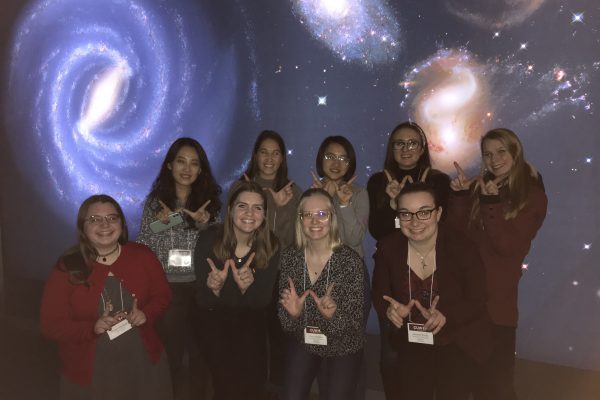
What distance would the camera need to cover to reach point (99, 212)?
284 centimetres

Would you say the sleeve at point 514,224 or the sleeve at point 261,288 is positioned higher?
the sleeve at point 514,224

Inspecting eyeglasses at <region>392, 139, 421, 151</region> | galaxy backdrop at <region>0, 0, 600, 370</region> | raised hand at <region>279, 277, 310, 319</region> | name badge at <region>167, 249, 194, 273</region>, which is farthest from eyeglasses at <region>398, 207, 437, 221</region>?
galaxy backdrop at <region>0, 0, 600, 370</region>

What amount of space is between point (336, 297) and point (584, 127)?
260 cm

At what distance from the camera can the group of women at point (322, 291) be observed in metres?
2.56

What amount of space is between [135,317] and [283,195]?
4.35ft

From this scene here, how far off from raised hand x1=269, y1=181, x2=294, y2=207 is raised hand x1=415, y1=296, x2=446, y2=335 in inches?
52.7

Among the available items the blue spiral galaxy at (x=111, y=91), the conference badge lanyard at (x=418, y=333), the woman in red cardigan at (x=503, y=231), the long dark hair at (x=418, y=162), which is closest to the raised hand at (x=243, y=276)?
the conference badge lanyard at (x=418, y=333)

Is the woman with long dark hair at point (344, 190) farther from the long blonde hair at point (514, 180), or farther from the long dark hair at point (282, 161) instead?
the long blonde hair at point (514, 180)

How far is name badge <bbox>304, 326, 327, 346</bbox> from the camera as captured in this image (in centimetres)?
267

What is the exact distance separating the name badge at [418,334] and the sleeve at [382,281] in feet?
0.54

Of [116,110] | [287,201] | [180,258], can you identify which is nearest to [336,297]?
[287,201]

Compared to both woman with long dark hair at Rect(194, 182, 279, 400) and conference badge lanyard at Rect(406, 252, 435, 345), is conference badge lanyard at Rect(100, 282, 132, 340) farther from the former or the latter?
conference badge lanyard at Rect(406, 252, 435, 345)

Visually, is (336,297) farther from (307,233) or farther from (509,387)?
(509,387)

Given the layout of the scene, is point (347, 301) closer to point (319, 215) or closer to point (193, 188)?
point (319, 215)
